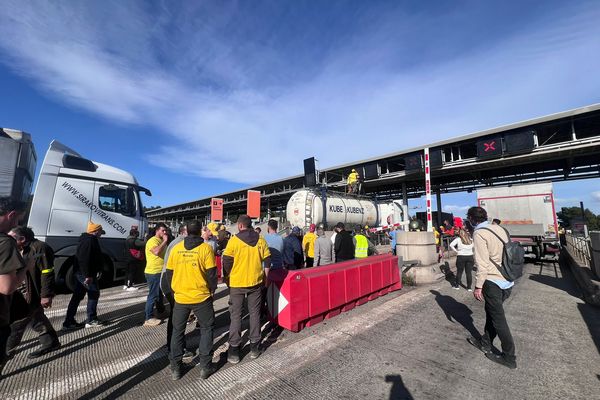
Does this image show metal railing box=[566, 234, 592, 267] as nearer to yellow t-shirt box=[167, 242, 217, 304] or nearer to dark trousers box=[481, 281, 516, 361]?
dark trousers box=[481, 281, 516, 361]

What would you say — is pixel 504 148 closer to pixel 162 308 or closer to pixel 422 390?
pixel 422 390

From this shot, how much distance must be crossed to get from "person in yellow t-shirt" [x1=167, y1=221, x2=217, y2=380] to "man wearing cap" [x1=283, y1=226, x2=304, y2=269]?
128 inches

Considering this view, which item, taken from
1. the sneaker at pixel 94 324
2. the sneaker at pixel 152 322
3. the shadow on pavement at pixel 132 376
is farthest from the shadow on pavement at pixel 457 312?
the sneaker at pixel 94 324

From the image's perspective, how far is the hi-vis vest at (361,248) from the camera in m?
7.00

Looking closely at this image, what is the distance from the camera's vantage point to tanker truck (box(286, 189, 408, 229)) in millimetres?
13320

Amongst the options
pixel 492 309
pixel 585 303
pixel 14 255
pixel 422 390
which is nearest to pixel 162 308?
pixel 14 255

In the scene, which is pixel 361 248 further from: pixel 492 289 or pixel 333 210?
pixel 333 210

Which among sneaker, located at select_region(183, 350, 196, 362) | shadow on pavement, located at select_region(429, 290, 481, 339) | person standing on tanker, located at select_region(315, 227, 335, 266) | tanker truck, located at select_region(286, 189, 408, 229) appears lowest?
shadow on pavement, located at select_region(429, 290, 481, 339)

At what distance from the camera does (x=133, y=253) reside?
7.27 meters

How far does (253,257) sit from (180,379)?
1636mm

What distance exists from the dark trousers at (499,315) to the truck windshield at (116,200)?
368 inches

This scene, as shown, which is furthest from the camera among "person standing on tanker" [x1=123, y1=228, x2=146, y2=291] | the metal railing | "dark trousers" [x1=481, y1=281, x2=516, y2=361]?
the metal railing

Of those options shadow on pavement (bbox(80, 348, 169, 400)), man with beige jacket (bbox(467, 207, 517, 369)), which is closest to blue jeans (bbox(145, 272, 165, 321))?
shadow on pavement (bbox(80, 348, 169, 400))

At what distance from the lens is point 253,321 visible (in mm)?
3664
